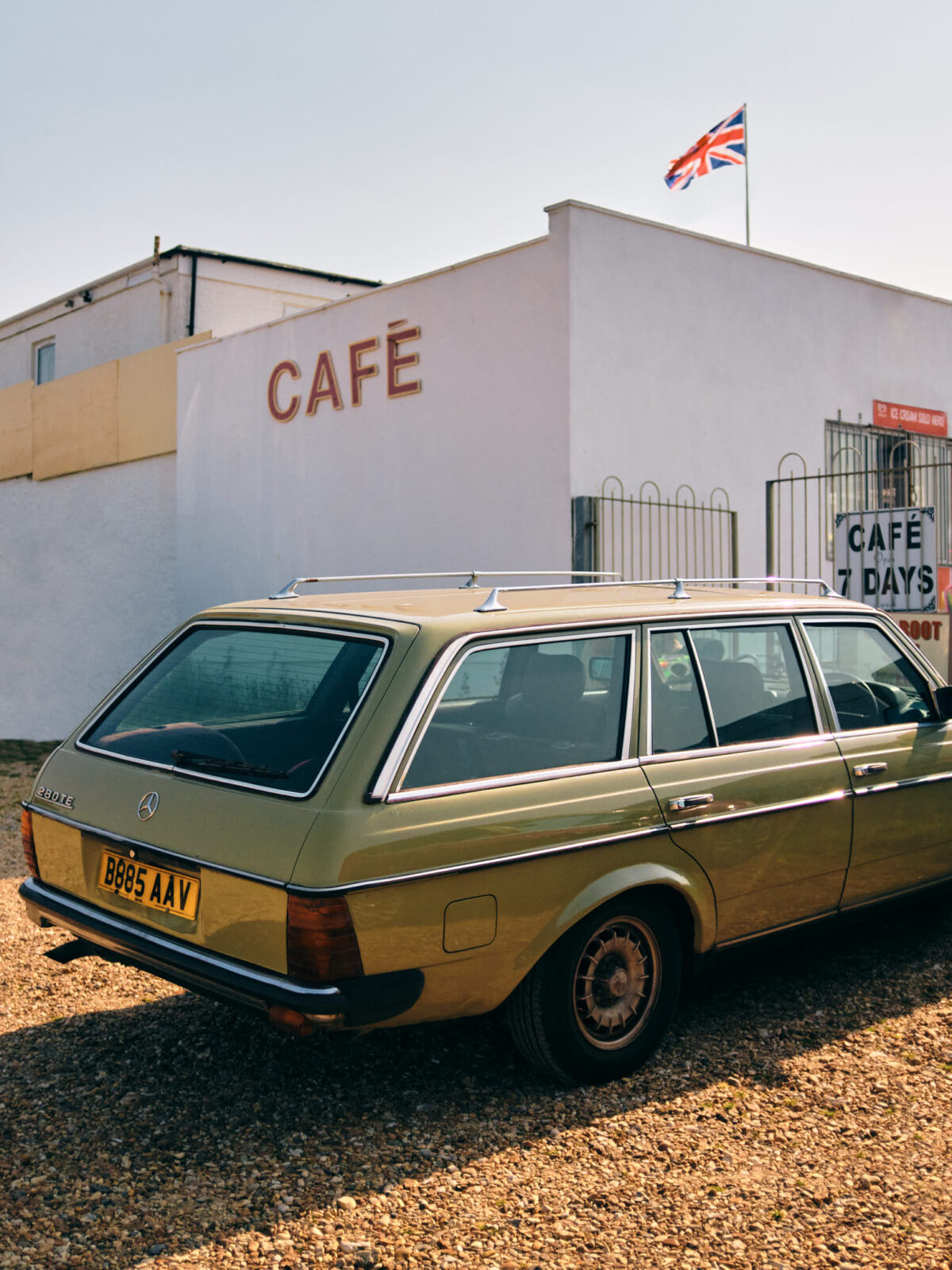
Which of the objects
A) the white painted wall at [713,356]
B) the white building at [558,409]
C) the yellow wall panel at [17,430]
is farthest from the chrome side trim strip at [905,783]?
the yellow wall panel at [17,430]

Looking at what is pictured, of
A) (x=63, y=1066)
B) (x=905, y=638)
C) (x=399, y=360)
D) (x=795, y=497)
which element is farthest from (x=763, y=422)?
(x=63, y=1066)

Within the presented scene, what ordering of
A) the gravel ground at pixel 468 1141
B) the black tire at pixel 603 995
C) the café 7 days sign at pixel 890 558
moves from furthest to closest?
the café 7 days sign at pixel 890 558, the black tire at pixel 603 995, the gravel ground at pixel 468 1141

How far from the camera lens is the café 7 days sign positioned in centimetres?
809

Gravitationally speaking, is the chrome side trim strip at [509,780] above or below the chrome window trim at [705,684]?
below

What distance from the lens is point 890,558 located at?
833cm

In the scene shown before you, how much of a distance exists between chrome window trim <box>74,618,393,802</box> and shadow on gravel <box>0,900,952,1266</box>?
0.76 meters

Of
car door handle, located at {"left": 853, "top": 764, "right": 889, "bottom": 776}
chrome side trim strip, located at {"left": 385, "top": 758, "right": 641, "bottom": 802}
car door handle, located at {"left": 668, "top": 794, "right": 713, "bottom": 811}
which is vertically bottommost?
car door handle, located at {"left": 668, "top": 794, "right": 713, "bottom": 811}

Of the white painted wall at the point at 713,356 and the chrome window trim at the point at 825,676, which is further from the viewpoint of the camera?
the white painted wall at the point at 713,356

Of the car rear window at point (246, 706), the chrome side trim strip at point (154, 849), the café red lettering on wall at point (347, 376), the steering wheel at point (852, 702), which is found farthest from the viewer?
the café red lettering on wall at point (347, 376)

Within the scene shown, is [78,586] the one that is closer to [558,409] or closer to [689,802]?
[558,409]

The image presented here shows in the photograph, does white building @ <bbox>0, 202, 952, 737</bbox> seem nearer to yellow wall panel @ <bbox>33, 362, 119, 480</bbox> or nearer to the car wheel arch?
yellow wall panel @ <bbox>33, 362, 119, 480</bbox>

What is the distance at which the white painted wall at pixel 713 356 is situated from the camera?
33.6 ft

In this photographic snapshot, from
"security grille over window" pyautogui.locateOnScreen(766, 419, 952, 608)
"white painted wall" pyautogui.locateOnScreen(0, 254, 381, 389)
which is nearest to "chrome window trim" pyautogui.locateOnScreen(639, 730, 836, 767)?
"security grille over window" pyautogui.locateOnScreen(766, 419, 952, 608)

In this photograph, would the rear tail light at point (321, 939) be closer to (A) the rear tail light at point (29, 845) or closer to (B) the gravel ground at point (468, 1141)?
(B) the gravel ground at point (468, 1141)
